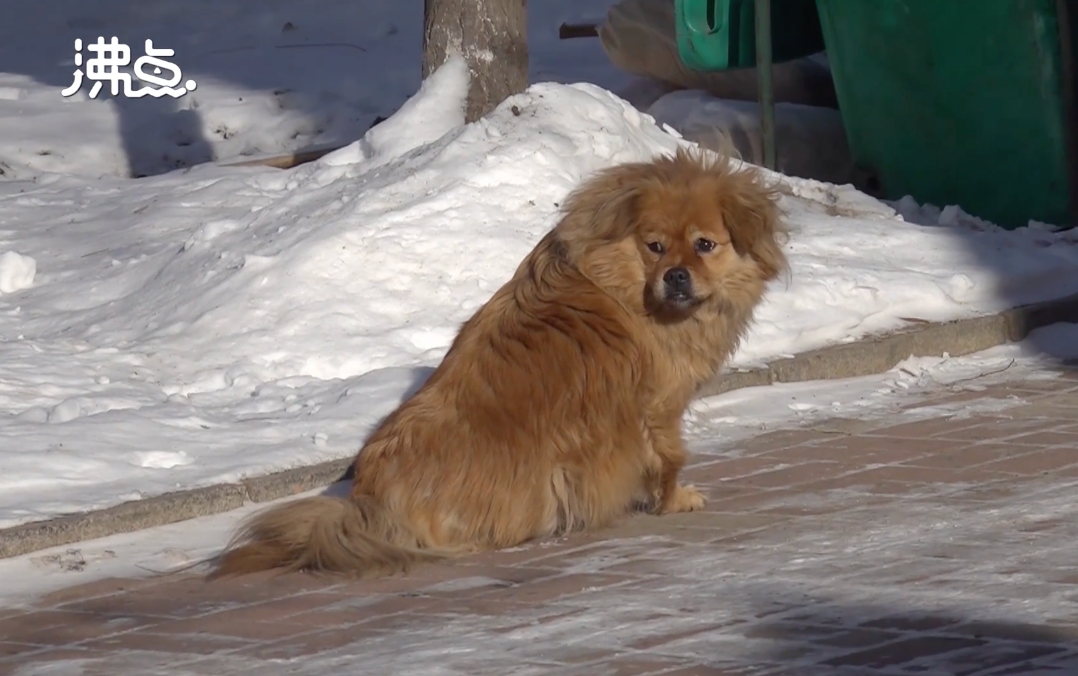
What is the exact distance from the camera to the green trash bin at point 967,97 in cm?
1005

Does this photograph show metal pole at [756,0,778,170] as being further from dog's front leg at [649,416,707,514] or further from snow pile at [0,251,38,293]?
dog's front leg at [649,416,707,514]

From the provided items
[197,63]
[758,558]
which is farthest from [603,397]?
[197,63]

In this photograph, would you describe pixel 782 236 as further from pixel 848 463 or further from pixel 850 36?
pixel 850 36

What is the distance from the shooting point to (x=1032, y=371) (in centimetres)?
805

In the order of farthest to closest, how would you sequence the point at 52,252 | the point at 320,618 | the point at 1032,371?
1. the point at 52,252
2. the point at 1032,371
3. the point at 320,618

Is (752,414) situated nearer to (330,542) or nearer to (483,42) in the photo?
(330,542)

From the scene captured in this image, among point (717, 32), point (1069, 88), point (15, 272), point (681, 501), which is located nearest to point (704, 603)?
point (681, 501)

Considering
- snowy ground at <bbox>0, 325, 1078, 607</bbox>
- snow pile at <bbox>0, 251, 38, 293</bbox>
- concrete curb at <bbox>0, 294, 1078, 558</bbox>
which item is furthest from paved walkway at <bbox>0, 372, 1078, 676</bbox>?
snow pile at <bbox>0, 251, 38, 293</bbox>

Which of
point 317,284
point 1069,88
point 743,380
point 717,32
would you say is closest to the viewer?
point 743,380

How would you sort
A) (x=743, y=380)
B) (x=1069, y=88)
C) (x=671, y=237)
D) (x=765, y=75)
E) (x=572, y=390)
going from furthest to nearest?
1. (x=765, y=75)
2. (x=1069, y=88)
3. (x=743, y=380)
4. (x=671, y=237)
5. (x=572, y=390)

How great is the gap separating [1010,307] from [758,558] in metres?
4.13

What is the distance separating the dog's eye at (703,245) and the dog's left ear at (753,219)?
3.9 inches

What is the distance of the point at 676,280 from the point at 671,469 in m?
0.70

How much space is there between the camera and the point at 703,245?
582 centimetres
